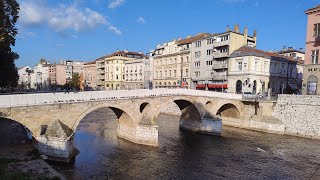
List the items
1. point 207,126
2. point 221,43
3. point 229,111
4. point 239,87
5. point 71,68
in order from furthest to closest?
1. point 71,68
2. point 221,43
3. point 239,87
4. point 229,111
5. point 207,126

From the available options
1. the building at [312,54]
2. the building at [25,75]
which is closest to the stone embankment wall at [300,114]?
the building at [312,54]

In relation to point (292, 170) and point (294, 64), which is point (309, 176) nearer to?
point (292, 170)

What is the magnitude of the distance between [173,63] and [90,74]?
59870 mm

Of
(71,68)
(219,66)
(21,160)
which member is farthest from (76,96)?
(71,68)

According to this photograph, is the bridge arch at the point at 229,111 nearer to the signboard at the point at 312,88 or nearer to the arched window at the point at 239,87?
the arched window at the point at 239,87

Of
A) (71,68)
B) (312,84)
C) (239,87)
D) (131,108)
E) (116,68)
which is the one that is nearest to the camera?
(131,108)

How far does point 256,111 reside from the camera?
43.2 meters

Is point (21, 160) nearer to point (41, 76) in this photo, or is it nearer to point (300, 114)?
point (300, 114)

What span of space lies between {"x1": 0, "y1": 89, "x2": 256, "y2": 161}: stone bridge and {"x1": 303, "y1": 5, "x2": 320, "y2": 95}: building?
9.31 meters

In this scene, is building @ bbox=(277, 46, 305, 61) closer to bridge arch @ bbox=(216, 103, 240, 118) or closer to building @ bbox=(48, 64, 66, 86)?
bridge arch @ bbox=(216, 103, 240, 118)

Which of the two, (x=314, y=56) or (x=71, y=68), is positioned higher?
(x=71, y=68)

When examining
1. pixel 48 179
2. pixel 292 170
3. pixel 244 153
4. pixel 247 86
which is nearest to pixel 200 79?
pixel 247 86

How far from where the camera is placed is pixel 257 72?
172ft

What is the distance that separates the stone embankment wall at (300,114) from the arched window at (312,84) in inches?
109
